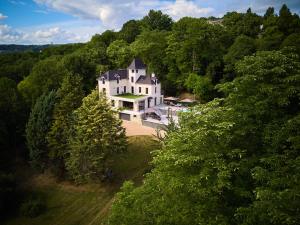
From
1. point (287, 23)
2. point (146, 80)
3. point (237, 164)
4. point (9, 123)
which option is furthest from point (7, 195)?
point (287, 23)

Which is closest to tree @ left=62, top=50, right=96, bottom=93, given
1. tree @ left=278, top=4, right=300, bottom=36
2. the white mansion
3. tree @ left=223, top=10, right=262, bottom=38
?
the white mansion

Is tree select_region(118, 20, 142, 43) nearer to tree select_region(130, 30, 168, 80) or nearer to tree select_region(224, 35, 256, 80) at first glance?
tree select_region(130, 30, 168, 80)

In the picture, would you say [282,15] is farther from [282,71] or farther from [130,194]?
[130,194]

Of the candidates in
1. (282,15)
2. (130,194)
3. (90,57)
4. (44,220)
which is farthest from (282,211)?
(90,57)

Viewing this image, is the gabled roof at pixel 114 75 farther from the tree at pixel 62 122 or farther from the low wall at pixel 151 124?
the tree at pixel 62 122

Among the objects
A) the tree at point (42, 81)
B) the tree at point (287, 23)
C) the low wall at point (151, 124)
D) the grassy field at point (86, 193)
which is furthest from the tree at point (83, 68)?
the tree at point (287, 23)

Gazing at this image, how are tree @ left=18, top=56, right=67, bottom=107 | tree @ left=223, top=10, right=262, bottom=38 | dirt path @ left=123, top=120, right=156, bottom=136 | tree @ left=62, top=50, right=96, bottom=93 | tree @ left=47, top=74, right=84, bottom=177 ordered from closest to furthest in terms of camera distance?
tree @ left=47, top=74, right=84, bottom=177, dirt path @ left=123, top=120, right=156, bottom=136, tree @ left=18, top=56, right=67, bottom=107, tree @ left=223, top=10, right=262, bottom=38, tree @ left=62, top=50, right=96, bottom=93
